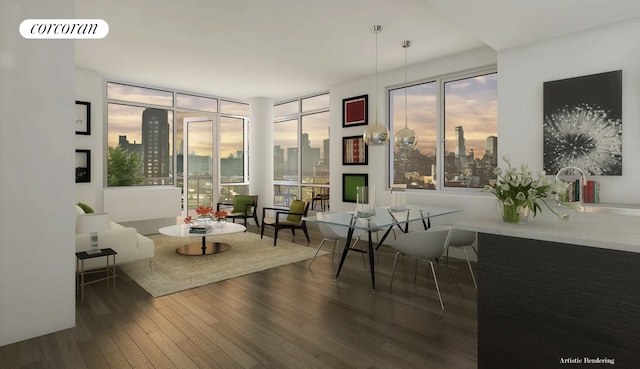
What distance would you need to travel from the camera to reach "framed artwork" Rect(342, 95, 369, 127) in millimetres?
6359

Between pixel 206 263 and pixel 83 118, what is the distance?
354cm

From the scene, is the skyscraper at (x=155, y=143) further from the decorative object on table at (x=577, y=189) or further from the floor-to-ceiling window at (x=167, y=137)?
the decorative object on table at (x=577, y=189)

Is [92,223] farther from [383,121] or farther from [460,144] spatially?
[460,144]

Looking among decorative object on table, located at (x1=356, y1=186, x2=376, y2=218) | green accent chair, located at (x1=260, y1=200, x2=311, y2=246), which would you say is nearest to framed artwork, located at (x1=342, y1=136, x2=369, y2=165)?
green accent chair, located at (x1=260, y1=200, x2=311, y2=246)

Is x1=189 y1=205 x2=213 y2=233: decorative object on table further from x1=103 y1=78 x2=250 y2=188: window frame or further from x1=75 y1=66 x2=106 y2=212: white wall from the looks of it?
x1=103 y1=78 x2=250 y2=188: window frame

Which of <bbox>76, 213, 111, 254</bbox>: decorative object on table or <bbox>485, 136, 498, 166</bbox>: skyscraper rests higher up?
<bbox>485, 136, 498, 166</bbox>: skyscraper

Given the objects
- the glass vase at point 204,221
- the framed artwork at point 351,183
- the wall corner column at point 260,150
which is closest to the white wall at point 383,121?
the framed artwork at point 351,183

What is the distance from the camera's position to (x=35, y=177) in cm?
266

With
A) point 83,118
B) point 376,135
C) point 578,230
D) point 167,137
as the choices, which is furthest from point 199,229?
point 578,230

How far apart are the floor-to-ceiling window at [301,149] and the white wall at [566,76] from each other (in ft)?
13.3

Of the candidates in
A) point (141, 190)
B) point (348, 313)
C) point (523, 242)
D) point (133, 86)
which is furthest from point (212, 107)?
point (523, 242)

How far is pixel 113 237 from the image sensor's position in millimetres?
3949

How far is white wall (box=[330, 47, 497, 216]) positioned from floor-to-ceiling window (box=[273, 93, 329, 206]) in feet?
2.18

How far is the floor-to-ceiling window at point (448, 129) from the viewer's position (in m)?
5.10
